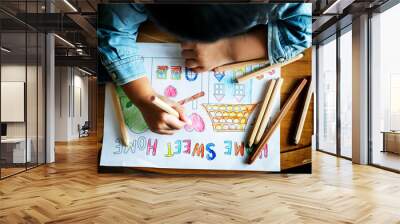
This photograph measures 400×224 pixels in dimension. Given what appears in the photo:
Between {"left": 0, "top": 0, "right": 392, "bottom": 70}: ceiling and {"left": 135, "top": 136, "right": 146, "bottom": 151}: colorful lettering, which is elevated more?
{"left": 0, "top": 0, "right": 392, "bottom": 70}: ceiling

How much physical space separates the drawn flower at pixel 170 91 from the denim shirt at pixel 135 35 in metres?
0.47

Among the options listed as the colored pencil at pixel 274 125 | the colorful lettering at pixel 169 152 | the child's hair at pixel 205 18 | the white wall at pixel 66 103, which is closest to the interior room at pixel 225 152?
the colorful lettering at pixel 169 152

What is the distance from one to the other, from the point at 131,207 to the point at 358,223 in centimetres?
242

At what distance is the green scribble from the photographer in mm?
6344

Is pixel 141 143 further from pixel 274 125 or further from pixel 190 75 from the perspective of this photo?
pixel 274 125

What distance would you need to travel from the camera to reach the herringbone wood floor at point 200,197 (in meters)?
3.88

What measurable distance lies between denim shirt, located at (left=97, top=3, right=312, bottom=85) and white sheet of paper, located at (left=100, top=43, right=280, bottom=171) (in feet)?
0.92

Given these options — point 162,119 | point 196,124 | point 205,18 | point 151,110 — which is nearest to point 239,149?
point 196,124

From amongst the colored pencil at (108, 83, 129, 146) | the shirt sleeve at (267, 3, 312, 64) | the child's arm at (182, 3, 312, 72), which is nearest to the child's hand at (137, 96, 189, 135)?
the colored pencil at (108, 83, 129, 146)

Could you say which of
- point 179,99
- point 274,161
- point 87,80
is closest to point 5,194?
point 179,99

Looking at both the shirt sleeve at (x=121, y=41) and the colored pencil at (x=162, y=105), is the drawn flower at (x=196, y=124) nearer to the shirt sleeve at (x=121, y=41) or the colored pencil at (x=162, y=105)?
the colored pencil at (x=162, y=105)

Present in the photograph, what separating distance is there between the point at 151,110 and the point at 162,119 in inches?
9.3

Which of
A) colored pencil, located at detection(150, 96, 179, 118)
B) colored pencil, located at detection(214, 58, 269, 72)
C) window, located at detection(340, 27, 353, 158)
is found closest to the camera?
colored pencil, located at detection(150, 96, 179, 118)

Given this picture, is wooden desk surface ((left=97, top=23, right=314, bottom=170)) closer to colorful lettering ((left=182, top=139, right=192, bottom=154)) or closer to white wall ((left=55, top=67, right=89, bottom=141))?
colorful lettering ((left=182, top=139, right=192, bottom=154))
